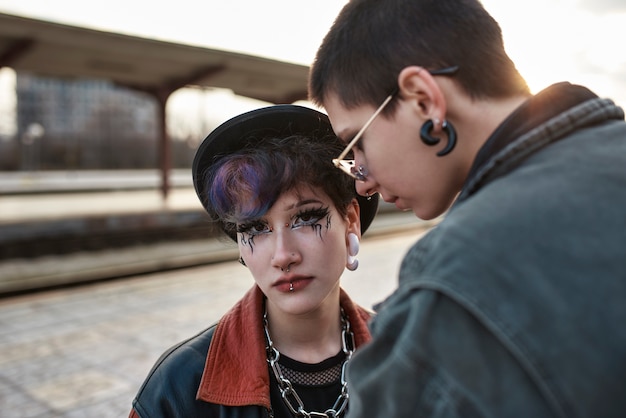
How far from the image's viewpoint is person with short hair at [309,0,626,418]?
69 centimetres

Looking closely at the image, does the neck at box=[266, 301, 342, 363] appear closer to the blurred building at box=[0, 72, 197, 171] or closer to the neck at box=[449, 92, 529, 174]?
the neck at box=[449, 92, 529, 174]

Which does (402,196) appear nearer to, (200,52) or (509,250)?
(509,250)

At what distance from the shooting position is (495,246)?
28.4 inches

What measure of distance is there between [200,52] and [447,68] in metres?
10.9

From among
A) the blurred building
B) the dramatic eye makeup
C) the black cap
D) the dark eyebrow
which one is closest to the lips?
the dramatic eye makeup

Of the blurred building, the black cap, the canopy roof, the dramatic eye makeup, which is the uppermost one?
the black cap

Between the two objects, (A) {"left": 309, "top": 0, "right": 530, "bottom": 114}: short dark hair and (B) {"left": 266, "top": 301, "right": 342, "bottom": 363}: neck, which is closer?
(A) {"left": 309, "top": 0, "right": 530, "bottom": 114}: short dark hair

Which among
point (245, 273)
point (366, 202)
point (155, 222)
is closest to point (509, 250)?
point (366, 202)

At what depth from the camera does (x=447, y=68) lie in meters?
0.96

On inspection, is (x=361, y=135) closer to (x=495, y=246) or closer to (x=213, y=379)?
(x=495, y=246)

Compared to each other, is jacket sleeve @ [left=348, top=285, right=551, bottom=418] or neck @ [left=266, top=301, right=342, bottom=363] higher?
jacket sleeve @ [left=348, top=285, right=551, bottom=418]

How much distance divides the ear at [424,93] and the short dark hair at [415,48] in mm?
33

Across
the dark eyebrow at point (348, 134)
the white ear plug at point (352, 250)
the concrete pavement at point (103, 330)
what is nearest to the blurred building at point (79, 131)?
the concrete pavement at point (103, 330)

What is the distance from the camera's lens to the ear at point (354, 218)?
182 cm
